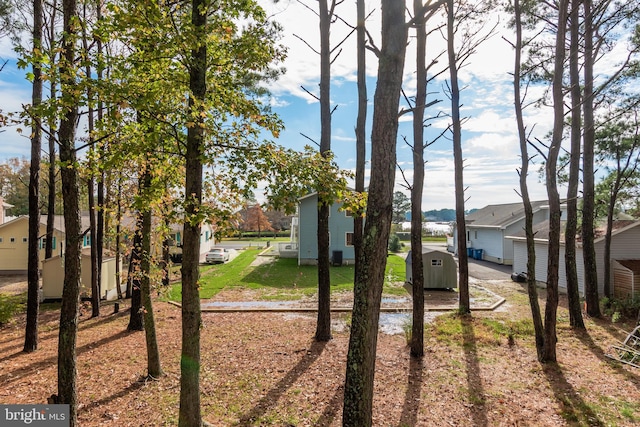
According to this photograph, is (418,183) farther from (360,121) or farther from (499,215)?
(499,215)

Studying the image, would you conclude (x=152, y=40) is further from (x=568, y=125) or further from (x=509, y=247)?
(x=509, y=247)

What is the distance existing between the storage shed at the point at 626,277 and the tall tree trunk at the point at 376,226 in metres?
13.0

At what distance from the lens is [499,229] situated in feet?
81.0

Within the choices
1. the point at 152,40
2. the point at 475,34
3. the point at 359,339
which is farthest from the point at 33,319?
the point at 475,34

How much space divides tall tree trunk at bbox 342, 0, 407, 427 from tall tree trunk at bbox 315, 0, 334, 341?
4724 mm

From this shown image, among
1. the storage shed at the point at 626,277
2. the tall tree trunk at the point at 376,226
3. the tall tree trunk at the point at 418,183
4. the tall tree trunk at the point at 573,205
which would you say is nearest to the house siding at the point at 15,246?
the tall tree trunk at the point at 418,183

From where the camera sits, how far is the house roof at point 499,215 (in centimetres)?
2488

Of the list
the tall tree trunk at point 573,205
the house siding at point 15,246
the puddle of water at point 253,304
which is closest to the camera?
the tall tree trunk at point 573,205

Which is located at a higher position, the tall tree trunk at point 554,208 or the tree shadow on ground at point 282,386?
the tall tree trunk at point 554,208

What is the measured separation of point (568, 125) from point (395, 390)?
11.2m

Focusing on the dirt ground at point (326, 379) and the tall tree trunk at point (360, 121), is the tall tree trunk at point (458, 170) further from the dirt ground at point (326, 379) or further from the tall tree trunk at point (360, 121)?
the tall tree trunk at point (360, 121)

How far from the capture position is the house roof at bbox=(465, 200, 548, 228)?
2488cm

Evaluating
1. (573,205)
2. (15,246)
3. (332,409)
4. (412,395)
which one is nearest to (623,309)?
(573,205)

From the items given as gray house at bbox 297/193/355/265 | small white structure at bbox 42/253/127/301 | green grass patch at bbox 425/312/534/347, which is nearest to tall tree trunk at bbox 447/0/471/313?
green grass patch at bbox 425/312/534/347
